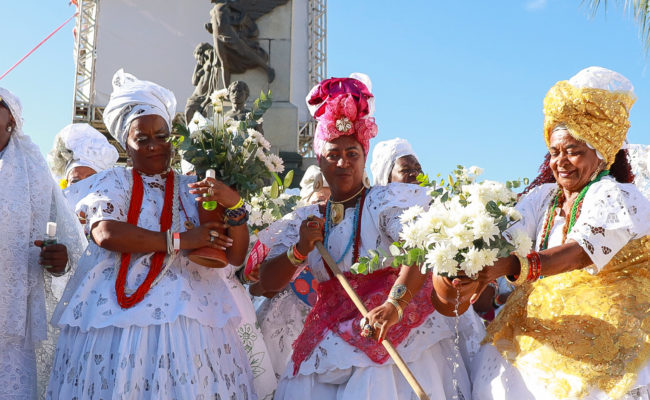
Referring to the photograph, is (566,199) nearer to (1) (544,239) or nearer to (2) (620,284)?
(1) (544,239)

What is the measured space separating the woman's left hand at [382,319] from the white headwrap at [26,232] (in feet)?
7.53

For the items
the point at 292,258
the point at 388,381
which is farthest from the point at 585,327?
the point at 292,258

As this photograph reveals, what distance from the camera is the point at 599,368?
11.3ft

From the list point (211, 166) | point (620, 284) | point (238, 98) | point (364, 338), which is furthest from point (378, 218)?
point (238, 98)

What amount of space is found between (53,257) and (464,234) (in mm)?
2762

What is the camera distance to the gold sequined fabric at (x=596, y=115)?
386 cm

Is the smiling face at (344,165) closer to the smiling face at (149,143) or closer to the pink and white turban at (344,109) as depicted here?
the pink and white turban at (344,109)

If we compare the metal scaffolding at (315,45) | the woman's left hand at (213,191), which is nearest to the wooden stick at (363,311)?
the woman's left hand at (213,191)

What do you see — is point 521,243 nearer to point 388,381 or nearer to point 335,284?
point 388,381

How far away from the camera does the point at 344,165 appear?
434cm

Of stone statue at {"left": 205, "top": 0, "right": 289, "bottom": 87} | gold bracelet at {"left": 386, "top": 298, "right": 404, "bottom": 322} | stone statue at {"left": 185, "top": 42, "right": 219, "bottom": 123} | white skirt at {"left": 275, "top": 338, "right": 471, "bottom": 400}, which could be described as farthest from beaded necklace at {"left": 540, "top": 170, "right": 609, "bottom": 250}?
stone statue at {"left": 185, "top": 42, "right": 219, "bottom": 123}

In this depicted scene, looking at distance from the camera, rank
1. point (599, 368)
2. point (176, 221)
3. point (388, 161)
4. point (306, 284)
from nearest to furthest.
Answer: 1. point (599, 368)
2. point (176, 221)
3. point (306, 284)
4. point (388, 161)

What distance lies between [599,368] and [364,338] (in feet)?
3.93

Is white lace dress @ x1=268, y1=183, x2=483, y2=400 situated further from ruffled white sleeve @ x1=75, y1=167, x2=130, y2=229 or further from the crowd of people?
ruffled white sleeve @ x1=75, y1=167, x2=130, y2=229
